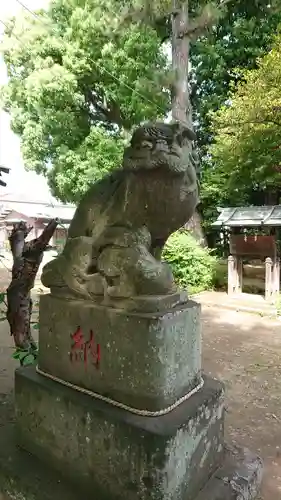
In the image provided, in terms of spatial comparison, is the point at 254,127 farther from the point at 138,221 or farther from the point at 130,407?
the point at 130,407

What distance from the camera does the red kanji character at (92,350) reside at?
1.87 metres

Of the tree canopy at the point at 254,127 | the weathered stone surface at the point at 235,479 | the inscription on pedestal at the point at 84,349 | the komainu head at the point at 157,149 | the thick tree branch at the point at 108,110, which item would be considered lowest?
the weathered stone surface at the point at 235,479

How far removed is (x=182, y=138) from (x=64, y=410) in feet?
5.18

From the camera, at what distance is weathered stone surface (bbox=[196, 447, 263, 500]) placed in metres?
1.85

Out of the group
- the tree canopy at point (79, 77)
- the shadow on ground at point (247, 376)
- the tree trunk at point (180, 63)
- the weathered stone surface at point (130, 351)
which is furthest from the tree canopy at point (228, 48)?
the weathered stone surface at point (130, 351)

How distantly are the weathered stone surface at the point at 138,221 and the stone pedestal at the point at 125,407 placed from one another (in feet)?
0.43

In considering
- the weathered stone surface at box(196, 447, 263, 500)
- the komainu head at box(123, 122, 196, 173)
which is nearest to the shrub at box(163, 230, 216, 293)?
the weathered stone surface at box(196, 447, 263, 500)

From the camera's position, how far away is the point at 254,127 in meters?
8.48

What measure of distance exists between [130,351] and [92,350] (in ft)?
0.84

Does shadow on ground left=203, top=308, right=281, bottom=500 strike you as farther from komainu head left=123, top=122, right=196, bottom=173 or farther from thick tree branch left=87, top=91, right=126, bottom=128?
thick tree branch left=87, top=91, right=126, bottom=128

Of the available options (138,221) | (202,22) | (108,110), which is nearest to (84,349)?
(138,221)

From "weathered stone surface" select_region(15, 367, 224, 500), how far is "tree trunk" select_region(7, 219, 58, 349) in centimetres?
121

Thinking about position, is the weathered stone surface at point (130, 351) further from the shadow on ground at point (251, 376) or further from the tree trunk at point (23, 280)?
the shadow on ground at point (251, 376)

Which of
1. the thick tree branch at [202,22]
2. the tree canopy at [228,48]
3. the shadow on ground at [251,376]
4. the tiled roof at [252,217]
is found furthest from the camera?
the tree canopy at [228,48]
